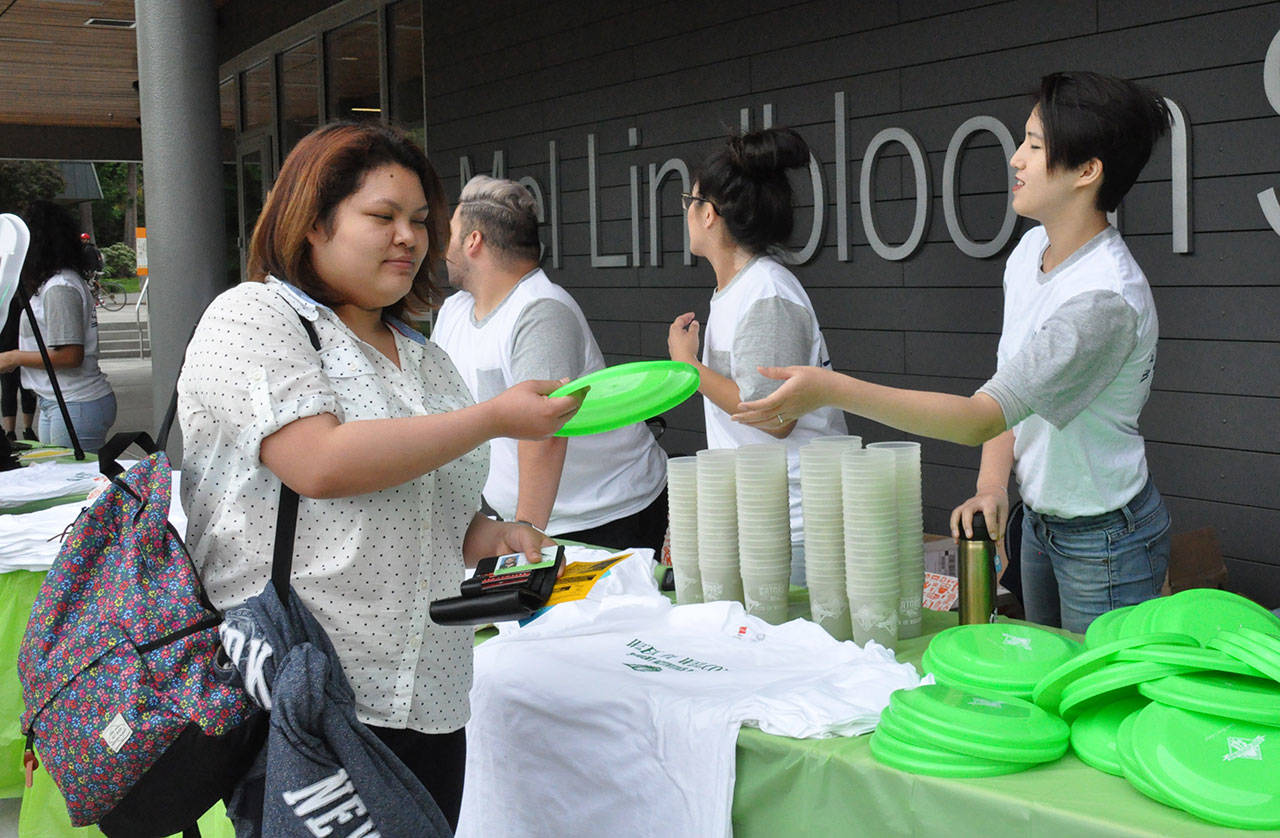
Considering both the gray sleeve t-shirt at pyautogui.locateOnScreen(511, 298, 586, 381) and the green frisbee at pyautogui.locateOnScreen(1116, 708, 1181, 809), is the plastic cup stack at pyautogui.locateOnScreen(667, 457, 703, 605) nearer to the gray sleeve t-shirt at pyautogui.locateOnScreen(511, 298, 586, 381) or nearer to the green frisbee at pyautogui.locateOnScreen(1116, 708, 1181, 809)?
the gray sleeve t-shirt at pyautogui.locateOnScreen(511, 298, 586, 381)

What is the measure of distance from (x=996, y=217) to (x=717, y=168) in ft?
4.93

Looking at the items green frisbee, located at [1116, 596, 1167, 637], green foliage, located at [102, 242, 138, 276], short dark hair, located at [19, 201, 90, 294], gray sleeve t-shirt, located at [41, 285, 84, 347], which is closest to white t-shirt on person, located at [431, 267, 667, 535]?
green frisbee, located at [1116, 596, 1167, 637]

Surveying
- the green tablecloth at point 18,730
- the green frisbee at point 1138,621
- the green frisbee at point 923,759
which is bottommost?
the green tablecloth at point 18,730

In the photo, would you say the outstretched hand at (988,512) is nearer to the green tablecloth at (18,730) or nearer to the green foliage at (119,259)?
the green tablecloth at (18,730)

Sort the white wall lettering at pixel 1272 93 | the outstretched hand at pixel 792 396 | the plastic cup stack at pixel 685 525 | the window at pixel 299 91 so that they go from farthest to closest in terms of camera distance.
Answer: the window at pixel 299 91 → the white wall lettering at pixel 1272 93 → the plastic cup stack at pixel 685 525 → the outstretched hand at pixel 792 396

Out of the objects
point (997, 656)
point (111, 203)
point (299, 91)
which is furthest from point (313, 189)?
point (111, 203)

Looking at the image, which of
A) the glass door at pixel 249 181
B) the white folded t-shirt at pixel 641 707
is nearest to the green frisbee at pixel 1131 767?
the white folded t-shirt at pixel 641 707

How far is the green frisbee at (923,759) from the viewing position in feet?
4.66

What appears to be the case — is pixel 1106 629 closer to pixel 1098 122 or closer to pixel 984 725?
pixel 984 725

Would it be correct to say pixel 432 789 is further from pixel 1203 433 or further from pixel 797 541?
pixel 1203 433

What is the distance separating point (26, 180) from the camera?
4288cm

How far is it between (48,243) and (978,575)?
4333 millimetres

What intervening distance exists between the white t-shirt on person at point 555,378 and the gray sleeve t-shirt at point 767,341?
0.45m

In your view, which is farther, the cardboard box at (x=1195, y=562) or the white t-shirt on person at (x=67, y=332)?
the white t-shirt on person at (x=67, y=332)
